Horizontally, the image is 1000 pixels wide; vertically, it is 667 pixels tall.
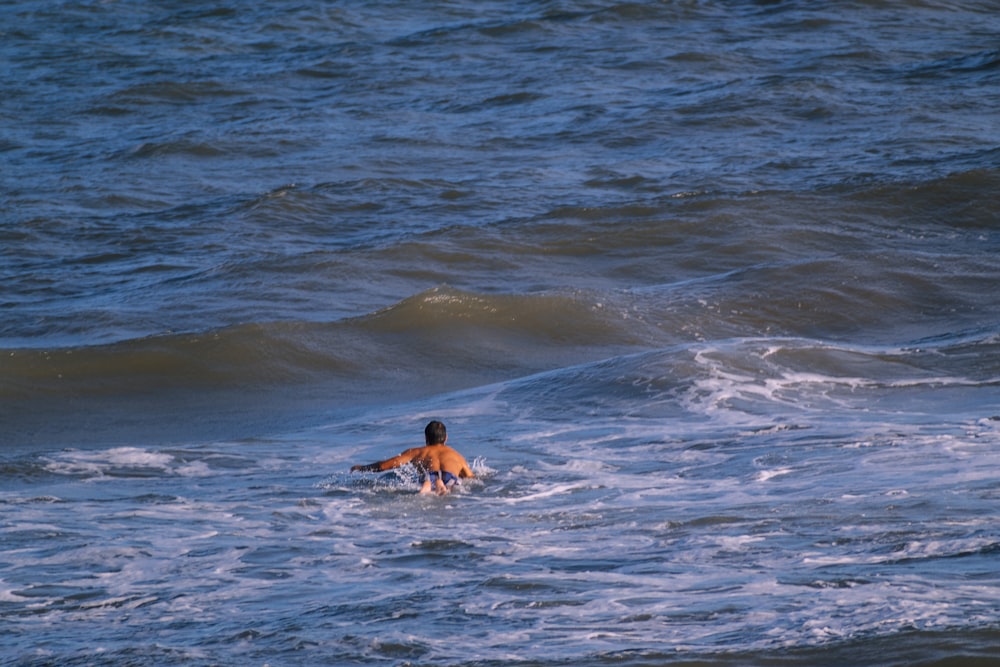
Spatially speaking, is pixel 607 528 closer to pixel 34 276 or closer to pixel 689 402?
pixel 689 402

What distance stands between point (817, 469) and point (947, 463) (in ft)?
2.37

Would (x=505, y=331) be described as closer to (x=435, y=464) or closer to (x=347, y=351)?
(x=347, y=351)

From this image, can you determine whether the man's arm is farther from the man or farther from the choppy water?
the choppy water

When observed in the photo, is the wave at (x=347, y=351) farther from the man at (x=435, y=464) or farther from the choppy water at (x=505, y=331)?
the man at (x=435, y=464)

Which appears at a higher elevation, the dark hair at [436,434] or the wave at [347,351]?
the wave at [347,351]

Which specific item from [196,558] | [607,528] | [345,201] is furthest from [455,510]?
[345,201]

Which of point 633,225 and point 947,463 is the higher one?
point 633,225

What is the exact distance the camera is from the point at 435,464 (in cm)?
844

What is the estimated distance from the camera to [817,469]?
8.06 metres

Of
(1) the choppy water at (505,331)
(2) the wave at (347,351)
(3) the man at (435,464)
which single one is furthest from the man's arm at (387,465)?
(2) the wave at (347,351)

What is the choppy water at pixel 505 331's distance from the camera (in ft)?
19.6

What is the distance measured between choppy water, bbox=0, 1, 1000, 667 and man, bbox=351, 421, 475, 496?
0.44 ft

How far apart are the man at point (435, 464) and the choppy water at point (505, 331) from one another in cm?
14

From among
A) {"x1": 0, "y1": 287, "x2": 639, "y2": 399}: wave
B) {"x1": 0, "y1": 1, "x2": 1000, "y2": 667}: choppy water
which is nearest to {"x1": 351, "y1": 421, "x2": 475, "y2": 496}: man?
{"x1": 0, "y1": 1, "x2": 1000, "y2": 667}: choppy water
